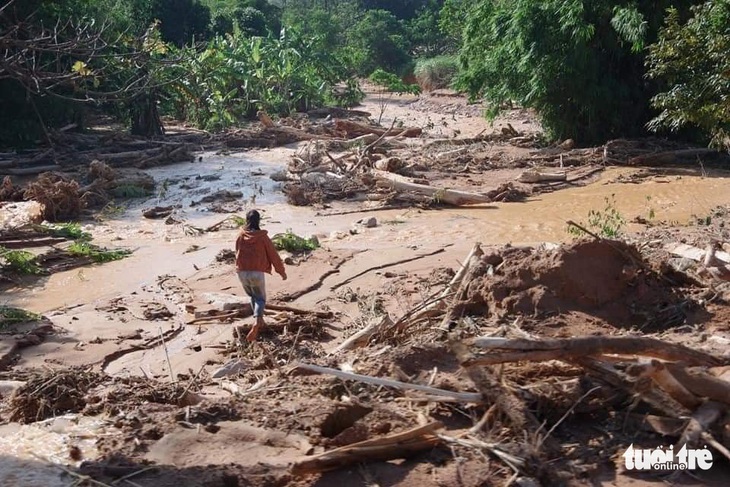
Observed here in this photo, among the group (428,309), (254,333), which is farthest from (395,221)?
(428,309)

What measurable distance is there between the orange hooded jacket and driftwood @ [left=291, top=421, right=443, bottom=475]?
3.82m

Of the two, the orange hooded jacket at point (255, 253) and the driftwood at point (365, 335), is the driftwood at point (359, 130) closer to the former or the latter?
the orange hooded jacket at point (255, 253)

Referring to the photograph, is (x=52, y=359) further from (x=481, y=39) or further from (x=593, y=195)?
(x=481, y=39)

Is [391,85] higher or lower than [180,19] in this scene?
lower

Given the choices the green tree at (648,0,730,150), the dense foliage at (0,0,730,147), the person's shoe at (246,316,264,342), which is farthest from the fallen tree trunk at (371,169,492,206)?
the person's shoe at (246,316,264,342)

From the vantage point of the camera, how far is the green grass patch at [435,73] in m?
37.6

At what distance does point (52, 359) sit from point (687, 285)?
5400 mm

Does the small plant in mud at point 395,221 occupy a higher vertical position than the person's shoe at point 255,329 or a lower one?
lower

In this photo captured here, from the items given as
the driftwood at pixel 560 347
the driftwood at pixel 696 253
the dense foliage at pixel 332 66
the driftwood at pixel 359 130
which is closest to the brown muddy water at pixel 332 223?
the dense foliage at pixel 332 66

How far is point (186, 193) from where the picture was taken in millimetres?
16531

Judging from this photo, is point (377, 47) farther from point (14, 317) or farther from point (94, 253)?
point (14, 317)

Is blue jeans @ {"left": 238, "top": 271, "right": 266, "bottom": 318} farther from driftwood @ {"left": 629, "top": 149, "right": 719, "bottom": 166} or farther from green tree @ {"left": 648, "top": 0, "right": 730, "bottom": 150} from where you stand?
driftwood @ {"left": 629, "top": 149, "right": 719, "bottom": 166}

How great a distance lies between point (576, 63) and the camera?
17469 millimetres

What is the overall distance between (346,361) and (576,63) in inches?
549
